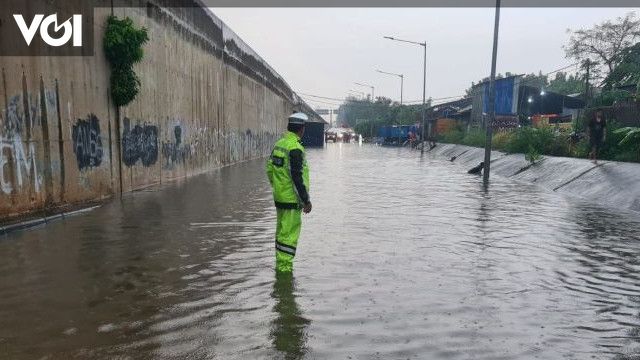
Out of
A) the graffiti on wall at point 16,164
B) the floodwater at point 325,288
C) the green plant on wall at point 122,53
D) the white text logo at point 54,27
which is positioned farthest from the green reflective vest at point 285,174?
the green plant on wall at point 122,53

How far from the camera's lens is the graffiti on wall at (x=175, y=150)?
16969mm

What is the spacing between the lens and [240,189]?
1545 centimetres

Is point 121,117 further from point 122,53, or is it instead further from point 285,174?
point 285,174

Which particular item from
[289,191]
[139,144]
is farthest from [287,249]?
[139,144]

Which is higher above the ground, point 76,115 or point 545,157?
point 76,115

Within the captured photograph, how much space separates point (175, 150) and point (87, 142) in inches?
247

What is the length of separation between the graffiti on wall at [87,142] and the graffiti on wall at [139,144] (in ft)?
4.99

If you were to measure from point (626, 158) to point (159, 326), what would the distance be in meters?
16.7

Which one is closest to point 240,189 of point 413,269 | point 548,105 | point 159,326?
point 413,269

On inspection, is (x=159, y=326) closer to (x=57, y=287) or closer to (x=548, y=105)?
(x=57, y=287)

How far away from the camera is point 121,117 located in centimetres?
1334

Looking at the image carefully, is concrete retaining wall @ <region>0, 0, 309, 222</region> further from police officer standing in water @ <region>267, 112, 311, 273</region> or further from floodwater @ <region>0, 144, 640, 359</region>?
police officer standing in water @ <region>267, 112, 311, 273</region>

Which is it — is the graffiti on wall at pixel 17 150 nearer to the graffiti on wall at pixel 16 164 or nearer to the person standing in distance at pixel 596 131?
the graffiti on wall at pixel 16 164

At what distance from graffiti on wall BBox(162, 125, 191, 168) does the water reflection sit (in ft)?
39.8
